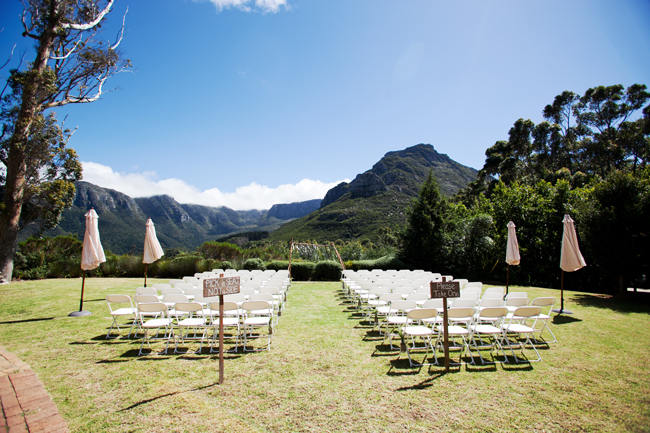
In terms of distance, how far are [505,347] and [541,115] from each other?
1549 inches

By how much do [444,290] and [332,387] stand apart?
1.98 metres

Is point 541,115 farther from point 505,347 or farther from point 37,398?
point 37,398

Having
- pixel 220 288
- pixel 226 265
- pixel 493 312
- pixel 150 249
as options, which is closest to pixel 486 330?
pixel 493 312

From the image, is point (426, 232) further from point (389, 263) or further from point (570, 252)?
point (570, 252)

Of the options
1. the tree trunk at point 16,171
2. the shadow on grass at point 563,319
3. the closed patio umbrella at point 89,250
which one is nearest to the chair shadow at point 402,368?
the shadow on grass at point 563,319

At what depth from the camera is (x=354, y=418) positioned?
10.2ft

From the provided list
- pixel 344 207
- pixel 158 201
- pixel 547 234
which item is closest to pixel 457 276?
pixel 547 234

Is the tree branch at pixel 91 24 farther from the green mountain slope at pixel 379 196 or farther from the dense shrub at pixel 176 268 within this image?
the green mountain slope at pixel 379 196

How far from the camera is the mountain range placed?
53.7m

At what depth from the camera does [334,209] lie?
6512cm

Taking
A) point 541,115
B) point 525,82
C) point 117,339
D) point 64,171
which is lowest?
point 117,339

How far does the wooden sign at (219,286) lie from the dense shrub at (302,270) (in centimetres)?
1372

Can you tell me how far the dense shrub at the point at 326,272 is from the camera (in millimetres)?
17750

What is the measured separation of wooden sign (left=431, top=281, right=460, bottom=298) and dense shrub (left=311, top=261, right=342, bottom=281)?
44.2 feet
